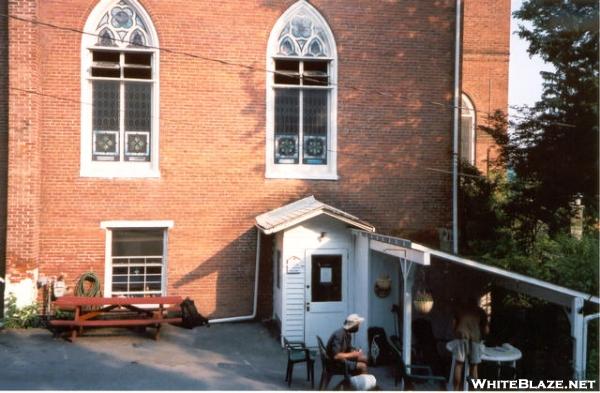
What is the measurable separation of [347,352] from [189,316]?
507 cm

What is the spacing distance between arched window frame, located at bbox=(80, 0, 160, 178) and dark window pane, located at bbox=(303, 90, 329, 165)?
3432 millimetres

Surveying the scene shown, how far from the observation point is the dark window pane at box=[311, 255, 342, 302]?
39.2 feet

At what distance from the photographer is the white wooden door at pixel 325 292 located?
1185 centimetres

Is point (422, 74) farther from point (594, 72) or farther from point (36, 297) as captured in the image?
point (36, 297)

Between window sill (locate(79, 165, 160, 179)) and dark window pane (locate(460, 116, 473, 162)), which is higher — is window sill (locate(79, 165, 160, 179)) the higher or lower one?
the lower one

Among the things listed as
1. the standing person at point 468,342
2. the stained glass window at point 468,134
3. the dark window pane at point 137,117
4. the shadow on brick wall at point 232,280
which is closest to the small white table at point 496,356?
the standing person at point 468,342

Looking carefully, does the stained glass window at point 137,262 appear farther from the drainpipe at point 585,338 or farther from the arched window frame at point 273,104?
the drainpipe at point 585,338

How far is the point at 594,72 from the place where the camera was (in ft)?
36.9

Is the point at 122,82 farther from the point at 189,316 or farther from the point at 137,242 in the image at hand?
the point at 189,316

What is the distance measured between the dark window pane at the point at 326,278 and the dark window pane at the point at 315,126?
2.67m

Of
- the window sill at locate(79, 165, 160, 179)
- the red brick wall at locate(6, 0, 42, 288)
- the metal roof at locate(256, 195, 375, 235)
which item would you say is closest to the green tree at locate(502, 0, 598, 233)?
the metal roof at locate(256, 195, 375, 235)

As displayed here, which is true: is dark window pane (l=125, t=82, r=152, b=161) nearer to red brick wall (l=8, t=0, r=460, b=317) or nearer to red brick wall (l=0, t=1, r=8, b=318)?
red brick wall (l=8, t=0, r=460, b=317)

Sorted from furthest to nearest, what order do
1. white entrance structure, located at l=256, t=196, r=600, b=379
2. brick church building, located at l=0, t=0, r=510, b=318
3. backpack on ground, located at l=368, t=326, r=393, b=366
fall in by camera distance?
brick church building, located at l=0, t=0, r=510, b=318 → white entrance structure, located at l=256, t=196, r=600, b=379 → backpack on ground, located at l=368, t=326, r=393, b=366

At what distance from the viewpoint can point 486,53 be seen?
806 inches
